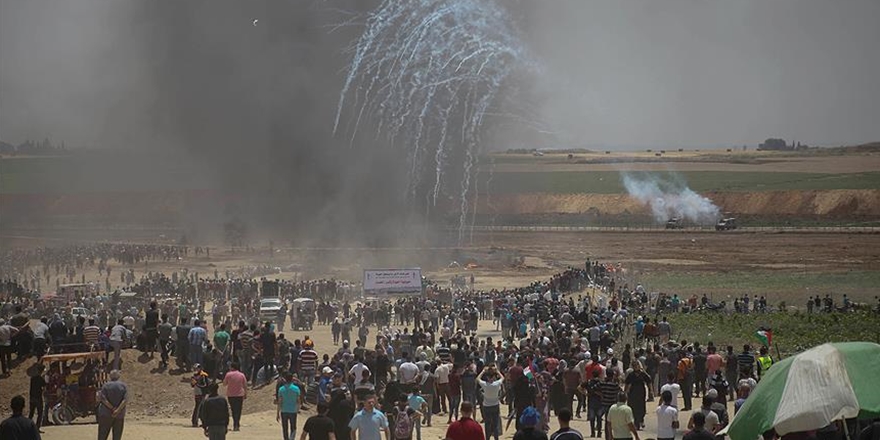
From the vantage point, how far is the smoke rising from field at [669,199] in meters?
102

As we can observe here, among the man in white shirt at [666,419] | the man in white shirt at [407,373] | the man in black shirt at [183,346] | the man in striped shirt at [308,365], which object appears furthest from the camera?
the man in black shirt at [183,346]

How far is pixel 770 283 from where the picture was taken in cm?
5331

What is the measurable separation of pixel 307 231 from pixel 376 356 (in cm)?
5558

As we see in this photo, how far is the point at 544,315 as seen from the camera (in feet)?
111

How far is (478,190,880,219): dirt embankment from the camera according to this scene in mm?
106688

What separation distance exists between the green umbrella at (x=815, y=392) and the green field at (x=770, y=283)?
34.2 metres

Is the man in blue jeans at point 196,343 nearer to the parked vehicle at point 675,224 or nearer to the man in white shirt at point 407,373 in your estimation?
the man in white shirt at point 407,373

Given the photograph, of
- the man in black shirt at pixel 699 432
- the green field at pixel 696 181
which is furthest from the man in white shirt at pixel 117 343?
the green field at pixel 696 181

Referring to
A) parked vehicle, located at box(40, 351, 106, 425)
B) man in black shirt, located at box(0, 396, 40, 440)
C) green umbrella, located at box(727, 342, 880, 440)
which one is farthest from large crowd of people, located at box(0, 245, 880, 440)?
man in black shirt, located at box(0, 396, 40, 440)

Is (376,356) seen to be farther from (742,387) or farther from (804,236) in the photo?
(804,236)

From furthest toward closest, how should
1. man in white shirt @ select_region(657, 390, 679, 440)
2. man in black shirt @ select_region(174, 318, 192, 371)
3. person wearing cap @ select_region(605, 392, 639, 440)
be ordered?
man in black shirt @ select_region(174, 318, 192, 371) → man in white shirt @ select_region(657, 390, 679, 440) → person wearing cap @ select_region(605, 392, 639, 440)

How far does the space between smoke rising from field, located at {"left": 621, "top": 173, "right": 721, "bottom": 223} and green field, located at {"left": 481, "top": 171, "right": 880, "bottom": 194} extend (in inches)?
Answer: 116

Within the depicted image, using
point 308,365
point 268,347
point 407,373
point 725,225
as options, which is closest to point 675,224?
point 725,225

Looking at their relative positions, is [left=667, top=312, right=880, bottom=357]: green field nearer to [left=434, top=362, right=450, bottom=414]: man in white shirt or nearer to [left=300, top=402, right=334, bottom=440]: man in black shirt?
[left=434, top=362, right=450, bottom=414]: man in white shirt
